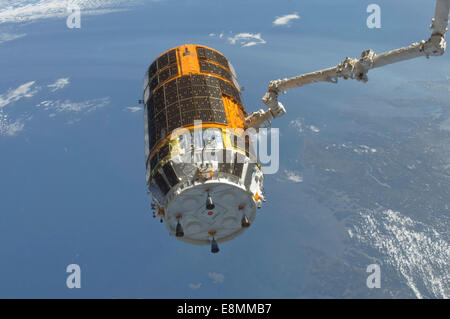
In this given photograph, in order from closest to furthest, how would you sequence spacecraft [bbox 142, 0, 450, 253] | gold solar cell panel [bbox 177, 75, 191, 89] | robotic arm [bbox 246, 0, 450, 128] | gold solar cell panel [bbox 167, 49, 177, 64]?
robotic arm [bbox 246, 0, 450, 128] → spacecraft [bbox 142, 0, 450, 253] → gold solar cell panel [bbox 177, 75, 191, 89] → gold solar cell panel [bbox 167, 49, 177, 64]

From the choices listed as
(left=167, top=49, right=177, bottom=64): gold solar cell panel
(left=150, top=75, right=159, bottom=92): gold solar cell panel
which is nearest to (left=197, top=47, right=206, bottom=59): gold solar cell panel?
(left=167, top=49, right=177, bottom=64): gold solar cell panel

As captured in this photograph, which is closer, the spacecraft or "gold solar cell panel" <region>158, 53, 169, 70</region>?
the spacecraft

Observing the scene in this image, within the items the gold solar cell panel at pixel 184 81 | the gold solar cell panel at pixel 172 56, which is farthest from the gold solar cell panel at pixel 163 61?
the gold solar cell panel at pixel 184 81

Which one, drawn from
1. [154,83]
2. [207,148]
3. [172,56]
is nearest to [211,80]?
[154,83]

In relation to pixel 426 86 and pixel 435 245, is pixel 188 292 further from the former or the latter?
pixel 426 86

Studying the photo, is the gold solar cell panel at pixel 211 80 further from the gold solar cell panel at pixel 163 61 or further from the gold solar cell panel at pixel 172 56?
the gold solar cell panel at pixel 163 61

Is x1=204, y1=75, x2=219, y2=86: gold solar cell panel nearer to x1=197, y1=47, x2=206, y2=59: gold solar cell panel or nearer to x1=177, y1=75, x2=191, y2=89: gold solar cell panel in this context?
x1=177, y1=75, x2=191, y2=89: gold solar cell panel
